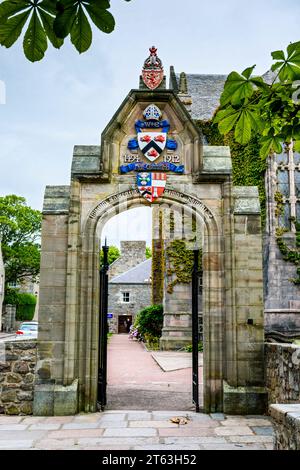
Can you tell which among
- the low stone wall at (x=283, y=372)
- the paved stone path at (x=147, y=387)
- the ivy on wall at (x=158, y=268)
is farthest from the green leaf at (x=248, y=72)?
the ivy on wall at (x=158, y=268)

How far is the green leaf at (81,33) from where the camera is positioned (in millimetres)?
2229

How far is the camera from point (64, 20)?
Answer: 221 cm

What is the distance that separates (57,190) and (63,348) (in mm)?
2726

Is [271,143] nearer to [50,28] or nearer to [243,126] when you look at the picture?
[243,126]

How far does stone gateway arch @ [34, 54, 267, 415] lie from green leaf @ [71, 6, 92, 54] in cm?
606

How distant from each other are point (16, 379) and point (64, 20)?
22.0ft

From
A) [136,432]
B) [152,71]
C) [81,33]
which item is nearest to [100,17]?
[81,33]

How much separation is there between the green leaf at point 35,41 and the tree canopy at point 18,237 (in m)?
40.5

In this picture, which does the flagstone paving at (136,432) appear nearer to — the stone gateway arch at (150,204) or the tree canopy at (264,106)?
the stone gateway arch at (150,204)

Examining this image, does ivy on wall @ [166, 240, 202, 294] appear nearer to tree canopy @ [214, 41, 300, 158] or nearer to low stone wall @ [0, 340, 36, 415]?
low stone wall @ [0, 340, 36, 415]

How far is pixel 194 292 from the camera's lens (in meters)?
8.80

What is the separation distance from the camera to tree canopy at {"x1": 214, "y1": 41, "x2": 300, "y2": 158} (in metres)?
3.04

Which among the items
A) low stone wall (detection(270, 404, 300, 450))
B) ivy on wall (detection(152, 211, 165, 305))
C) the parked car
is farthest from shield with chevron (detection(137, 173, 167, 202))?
ivy on wall (detection(152, 211, 165, 305))
